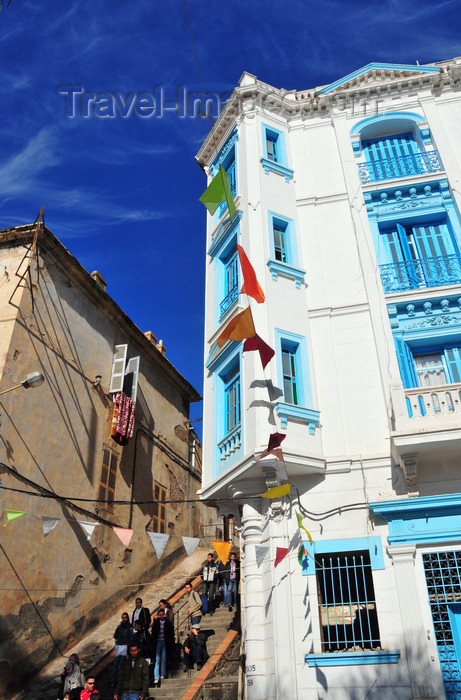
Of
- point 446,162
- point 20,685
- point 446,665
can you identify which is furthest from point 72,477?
point 446,162

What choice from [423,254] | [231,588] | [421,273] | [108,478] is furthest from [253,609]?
[423,254]

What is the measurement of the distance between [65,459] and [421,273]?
10302 millimetres

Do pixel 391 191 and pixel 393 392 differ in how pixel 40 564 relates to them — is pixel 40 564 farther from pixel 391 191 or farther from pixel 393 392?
pixel 391 191

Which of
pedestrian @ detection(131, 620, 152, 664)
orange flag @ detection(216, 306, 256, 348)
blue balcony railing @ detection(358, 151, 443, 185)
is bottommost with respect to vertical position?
pedestrian @ detection(131, 620, 152, 664)

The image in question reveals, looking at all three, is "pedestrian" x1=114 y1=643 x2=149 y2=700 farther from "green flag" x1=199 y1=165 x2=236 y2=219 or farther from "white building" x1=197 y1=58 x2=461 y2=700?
"green flag" x1=199 y1=165 x2=236 y2=219

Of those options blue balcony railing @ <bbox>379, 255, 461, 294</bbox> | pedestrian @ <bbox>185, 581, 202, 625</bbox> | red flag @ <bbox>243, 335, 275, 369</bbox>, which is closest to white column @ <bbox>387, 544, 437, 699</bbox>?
red flag @ <bbox>243, 335, 275, 369</bbox>

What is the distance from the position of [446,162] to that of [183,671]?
1383 centimetres

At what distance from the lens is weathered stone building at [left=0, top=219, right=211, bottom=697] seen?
42.8ft

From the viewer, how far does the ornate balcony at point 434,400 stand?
1054 centimetres

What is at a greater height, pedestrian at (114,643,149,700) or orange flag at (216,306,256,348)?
orange flag at (216,306,256,348)

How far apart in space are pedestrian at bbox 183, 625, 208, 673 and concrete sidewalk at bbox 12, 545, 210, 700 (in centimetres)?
274

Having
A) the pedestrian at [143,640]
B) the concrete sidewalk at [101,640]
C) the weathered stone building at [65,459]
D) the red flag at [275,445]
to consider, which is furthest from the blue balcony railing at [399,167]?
the concrete sidewalk at [101,640]

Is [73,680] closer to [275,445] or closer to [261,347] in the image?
[275,445]

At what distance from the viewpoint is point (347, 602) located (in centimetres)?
1016
